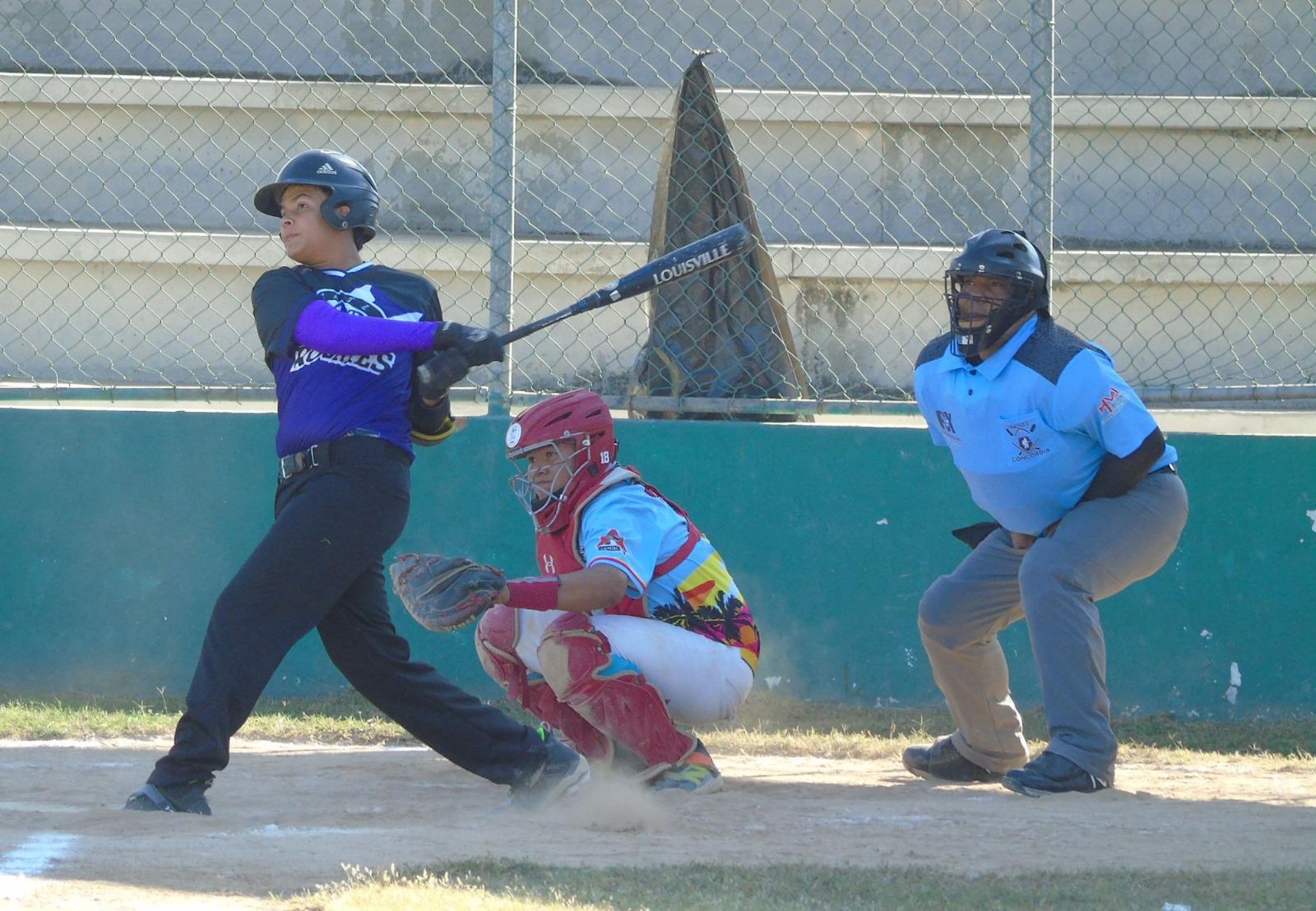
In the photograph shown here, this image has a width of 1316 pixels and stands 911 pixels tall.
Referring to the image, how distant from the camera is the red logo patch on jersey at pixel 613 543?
407cm

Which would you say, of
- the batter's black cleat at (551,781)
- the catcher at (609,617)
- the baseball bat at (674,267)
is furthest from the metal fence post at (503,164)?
the batter's black cleat at (551,781)

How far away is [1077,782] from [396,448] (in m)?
2.10

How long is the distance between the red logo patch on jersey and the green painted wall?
5.69 ft

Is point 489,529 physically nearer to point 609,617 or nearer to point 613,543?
point 609,617

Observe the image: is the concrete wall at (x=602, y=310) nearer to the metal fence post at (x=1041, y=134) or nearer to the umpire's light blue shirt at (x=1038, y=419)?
the metal fence post at (x=1041, y=134)

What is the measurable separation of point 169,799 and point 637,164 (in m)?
4.68

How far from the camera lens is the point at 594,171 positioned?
7.66 m

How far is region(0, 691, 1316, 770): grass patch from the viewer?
5176mm

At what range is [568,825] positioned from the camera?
3928 mm

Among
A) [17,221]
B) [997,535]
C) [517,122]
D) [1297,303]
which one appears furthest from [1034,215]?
[17,221]

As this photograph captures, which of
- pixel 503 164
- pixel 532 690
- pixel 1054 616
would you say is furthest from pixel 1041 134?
pixel 532 690

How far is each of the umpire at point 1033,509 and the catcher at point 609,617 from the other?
28.0 inches

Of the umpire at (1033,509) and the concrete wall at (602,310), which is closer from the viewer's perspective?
the umpire at (1033,509)

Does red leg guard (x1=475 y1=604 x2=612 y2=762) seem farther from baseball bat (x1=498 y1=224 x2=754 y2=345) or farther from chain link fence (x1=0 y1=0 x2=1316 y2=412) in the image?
chain link fence (x1=0 y1=0 x2=1316 y2=412)
